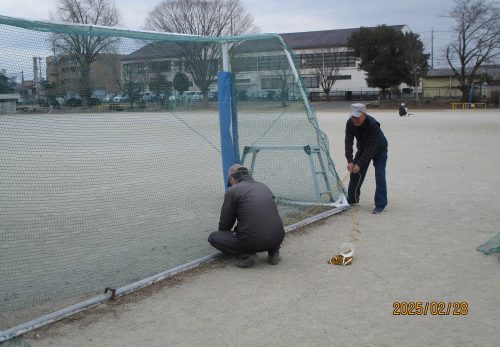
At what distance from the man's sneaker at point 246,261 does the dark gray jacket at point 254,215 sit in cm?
15

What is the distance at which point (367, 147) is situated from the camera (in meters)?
7.36

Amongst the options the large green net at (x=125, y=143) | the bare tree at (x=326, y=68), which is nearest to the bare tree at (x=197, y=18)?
the bare tree at (x=326, y=68)

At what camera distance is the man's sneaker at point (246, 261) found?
5.12 m

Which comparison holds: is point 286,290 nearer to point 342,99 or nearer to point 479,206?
point 479,206

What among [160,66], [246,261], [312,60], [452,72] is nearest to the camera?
[246,261]

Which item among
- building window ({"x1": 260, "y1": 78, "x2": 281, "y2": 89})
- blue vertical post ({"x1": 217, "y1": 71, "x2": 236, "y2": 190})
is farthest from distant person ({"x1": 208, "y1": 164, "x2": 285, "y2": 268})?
building window ({"x1": 260, "y1": 78, "x2": 281, "y2": 89})

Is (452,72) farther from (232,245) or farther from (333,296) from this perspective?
(333,296)

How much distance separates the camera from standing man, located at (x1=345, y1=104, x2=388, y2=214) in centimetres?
733

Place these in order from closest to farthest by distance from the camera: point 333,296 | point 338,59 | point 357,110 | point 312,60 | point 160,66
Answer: point 333,296 < point 160,66 < point 357,110 < point 338,59 < point 312,60

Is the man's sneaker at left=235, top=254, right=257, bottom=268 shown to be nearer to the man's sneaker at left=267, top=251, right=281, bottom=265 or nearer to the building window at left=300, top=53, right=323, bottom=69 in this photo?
Answer: the man's sneaker at left=267, top=251, right=281, bottom=265

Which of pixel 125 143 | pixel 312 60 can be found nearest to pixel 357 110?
pixel 125 143

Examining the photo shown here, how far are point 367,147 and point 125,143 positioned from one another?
342cm

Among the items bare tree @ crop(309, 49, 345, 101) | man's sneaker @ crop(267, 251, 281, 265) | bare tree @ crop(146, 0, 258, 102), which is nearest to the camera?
man's sneaker @ crop(267, 251, 281, 265)

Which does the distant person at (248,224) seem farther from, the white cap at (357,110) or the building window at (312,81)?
the building window at (312,81)
